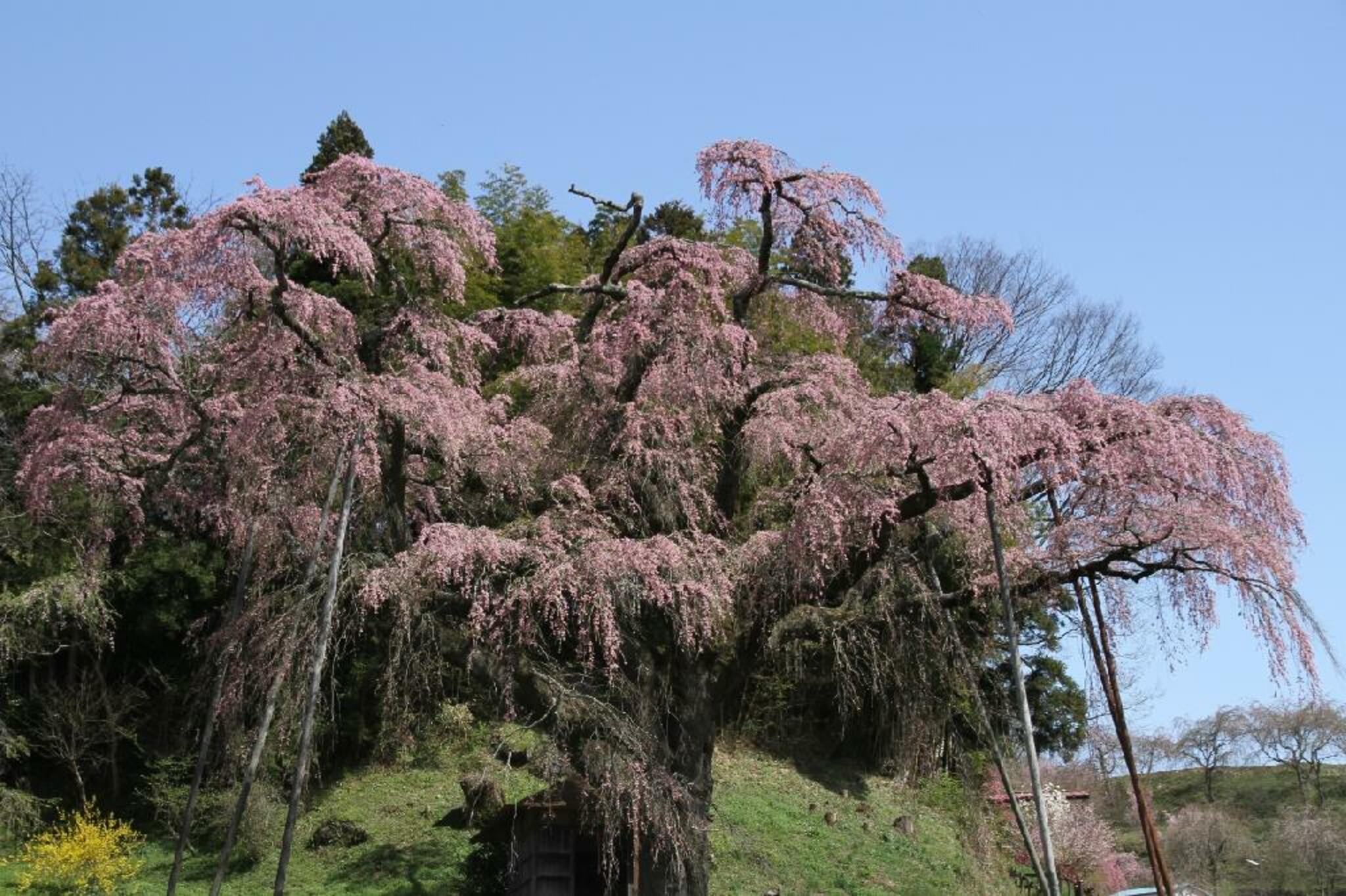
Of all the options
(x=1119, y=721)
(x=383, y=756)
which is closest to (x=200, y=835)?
(x=383, y=756)

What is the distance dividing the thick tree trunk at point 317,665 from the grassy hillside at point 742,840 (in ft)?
17.5

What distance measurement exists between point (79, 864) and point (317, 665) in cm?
759

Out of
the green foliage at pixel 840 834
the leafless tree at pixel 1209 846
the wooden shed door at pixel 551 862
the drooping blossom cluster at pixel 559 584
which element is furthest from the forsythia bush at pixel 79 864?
the leafless tree at pixel 1209 846

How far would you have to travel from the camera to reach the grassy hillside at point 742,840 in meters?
16.5

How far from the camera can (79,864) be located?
15742 millimetres

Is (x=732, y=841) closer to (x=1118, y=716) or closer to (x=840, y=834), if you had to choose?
(x=840, y=834)

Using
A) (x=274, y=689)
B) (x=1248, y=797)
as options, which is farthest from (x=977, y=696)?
(x=1248, y=797)

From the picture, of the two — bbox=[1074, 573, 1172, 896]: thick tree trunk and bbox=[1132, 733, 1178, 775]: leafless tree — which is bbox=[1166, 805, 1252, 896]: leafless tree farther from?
bbox=[1074, 573, 1172, 896]: thick tree trunk

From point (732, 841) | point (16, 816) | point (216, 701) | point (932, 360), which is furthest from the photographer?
point (932, 360)

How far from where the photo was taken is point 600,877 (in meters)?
14.4

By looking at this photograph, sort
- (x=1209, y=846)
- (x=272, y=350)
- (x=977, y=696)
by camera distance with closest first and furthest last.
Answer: (x=977, y=696) → (x=272, y=350) → (x=1209, y=846)

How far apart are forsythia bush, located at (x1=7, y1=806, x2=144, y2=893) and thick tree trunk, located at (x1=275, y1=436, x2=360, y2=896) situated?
6.44 meters

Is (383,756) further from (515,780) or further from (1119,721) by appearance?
(1119,721)

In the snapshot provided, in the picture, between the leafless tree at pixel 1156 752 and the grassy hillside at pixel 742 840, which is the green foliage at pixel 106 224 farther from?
the leafless tree at pixel 1156 752
